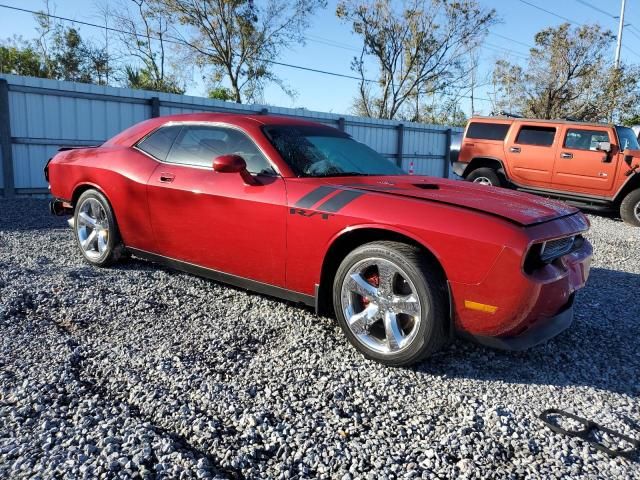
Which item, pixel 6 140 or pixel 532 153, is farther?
pixel 532 153

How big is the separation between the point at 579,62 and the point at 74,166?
32723mm

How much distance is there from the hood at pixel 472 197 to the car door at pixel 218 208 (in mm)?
548

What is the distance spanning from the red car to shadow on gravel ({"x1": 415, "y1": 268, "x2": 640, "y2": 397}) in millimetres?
290

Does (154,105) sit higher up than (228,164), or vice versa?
(154,105)

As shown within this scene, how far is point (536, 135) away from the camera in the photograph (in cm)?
1071

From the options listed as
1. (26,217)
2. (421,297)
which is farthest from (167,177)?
(26,217)

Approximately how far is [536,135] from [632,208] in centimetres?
234

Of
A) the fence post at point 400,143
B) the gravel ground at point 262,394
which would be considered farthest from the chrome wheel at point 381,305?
the fence post at point 400,143

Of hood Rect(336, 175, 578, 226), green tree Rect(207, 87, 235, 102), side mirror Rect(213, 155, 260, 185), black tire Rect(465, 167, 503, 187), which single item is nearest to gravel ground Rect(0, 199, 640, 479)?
hood Rect(336, 175, 578, 226)

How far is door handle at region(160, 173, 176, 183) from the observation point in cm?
402

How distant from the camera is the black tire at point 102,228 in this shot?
15.0 feet

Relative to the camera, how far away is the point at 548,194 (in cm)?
1063

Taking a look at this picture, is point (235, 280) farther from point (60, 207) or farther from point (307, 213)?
point (60, 207)

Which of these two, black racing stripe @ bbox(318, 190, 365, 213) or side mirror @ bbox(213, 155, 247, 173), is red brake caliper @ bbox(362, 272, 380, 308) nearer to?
black racing stripe @ bbox(318, 190, 365, 213)
